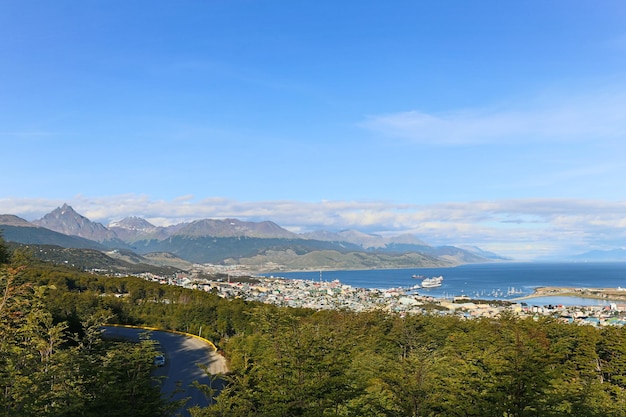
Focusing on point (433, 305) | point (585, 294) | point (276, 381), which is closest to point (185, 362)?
point (276, 381)

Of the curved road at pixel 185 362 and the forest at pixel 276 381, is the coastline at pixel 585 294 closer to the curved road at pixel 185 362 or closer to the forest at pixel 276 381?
the curved road at pixel 185 362

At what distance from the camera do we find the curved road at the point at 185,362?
2367 cm

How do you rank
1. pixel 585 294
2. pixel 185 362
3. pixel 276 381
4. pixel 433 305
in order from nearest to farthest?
pixel 276 381
pixel 185 362
pixel 433 305
pixel 585 294

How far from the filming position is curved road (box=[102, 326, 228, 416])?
23.7 m

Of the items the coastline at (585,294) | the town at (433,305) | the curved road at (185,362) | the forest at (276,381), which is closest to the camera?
the forest at (276,381)

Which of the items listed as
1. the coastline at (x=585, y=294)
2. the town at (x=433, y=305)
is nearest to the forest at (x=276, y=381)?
the town at (x=433, y=305)

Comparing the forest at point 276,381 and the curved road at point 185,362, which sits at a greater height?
the forest at point 276,381

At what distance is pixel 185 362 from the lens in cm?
3188

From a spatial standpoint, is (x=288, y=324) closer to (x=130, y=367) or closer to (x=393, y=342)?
(x=130, y=367)

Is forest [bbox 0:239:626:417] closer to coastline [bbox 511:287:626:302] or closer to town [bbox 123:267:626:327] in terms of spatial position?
town [bbox 123:267:626:327]

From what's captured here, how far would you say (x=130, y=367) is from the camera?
11.4 meters

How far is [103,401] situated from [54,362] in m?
1.45

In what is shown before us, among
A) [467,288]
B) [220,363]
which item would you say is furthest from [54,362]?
[467,288]

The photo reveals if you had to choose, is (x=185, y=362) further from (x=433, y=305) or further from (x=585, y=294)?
(x=585, y=294)
